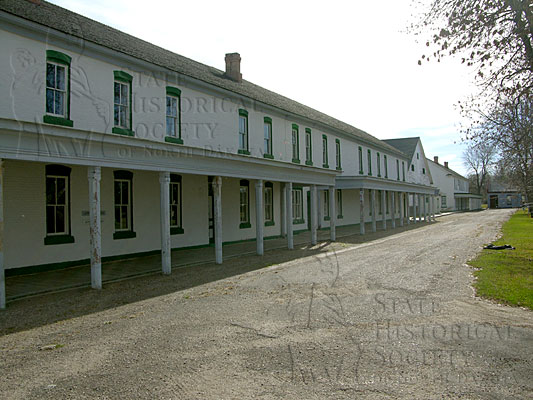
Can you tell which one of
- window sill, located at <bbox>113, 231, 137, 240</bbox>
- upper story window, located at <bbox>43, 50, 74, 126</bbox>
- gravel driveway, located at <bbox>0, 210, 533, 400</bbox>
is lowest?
gravel driveway, located at <bbox>0, 210, 533, 400</bbox>

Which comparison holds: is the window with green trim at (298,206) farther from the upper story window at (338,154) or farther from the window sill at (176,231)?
the window sill at (176,231)

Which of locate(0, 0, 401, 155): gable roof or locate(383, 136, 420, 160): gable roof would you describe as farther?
locate(383, 136, 420, 160): gable roof

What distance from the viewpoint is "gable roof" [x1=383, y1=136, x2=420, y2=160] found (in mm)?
48331

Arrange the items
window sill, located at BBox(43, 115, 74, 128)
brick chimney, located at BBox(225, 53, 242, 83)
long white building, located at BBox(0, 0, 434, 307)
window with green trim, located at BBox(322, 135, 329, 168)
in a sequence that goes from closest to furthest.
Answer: long white building, located at BBox(0, 0, 434, 307) < window sill, located at BBox(43, 115, 74, 128) < brick chimney, located at BBox(225, 53, 242, 83) < window with green trim, located at BBox(322, 135, 329, 168)

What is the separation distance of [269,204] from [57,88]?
43.0ft

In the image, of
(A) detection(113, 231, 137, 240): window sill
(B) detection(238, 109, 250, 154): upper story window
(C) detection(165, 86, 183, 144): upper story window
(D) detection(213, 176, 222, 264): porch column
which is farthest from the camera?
(B) detection(238, 109, 250, 154): upper story window

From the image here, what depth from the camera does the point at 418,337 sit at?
5.90 meters

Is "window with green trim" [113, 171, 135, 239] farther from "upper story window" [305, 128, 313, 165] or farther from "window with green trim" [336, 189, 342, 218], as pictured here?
"window with green trim" [336, 189, 342, 218]

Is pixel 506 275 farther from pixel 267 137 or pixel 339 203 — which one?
pixel 339 203

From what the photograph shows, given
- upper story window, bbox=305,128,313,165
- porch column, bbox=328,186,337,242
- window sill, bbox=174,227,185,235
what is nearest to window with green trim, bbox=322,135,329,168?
upper story window, bbox=305,128,313,165

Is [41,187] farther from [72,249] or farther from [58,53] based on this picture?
[58,53]

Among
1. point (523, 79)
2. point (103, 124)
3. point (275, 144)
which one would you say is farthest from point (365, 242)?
point (103, 124)

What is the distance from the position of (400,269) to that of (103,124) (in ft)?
32.1

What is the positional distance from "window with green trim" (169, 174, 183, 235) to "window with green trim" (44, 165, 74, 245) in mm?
4528
